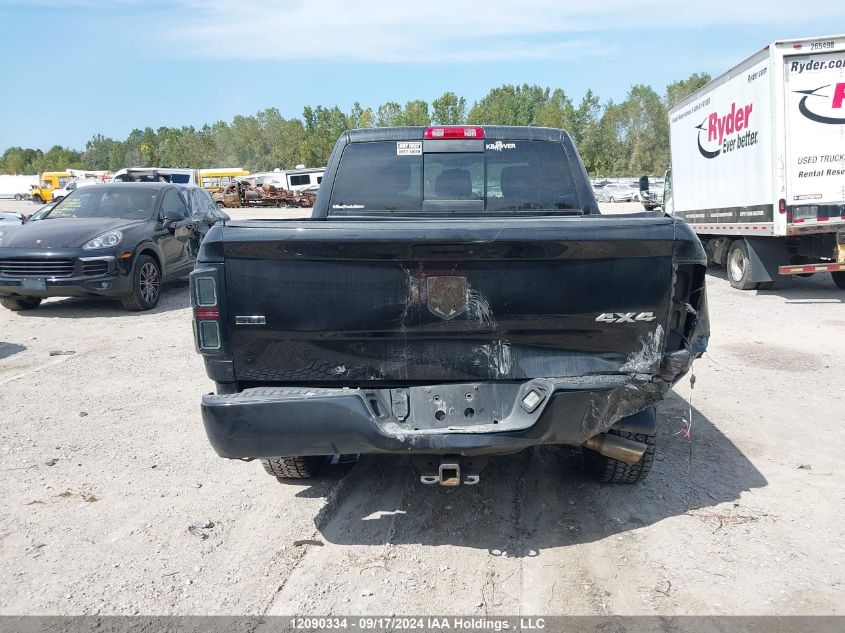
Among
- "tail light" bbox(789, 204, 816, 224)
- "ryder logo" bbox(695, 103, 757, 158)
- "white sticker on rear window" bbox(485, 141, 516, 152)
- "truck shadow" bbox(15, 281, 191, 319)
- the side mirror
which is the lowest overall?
"truck shadow" bbox(15, 281, 191, 319)

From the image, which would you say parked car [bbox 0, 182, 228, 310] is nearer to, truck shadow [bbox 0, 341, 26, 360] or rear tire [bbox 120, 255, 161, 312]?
rear tire [bbox 120, 255, 161, 312]

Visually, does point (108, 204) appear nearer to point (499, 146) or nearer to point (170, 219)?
point (170, 219)

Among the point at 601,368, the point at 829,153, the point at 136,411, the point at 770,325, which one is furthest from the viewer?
the point at 829,153

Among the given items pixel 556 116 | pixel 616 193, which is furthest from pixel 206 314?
pixel 556 116

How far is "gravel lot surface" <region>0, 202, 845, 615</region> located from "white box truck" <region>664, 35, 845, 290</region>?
5.34 metres

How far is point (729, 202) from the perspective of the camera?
40.8 ft

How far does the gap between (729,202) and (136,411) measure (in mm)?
10597

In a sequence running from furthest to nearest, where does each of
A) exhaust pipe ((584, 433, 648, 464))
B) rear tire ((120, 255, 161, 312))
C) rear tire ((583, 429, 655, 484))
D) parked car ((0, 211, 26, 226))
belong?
parked car ((0, 211, 26, 226)) → rear tire ((120, 255, 161, 312)) → rear tire ((583, 429, 655, 484)) → exhaust pipe ((584, 433, 648, 464))

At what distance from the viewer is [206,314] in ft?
10.8

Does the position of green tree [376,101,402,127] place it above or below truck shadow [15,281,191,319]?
above

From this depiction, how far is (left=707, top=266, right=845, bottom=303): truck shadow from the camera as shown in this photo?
1116cm

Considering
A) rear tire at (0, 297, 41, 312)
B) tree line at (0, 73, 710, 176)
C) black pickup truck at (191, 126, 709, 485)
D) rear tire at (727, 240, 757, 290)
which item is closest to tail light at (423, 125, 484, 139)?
black pickup truck at (191, 126, 709, 485)

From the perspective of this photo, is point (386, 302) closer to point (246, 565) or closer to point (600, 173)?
point (246, 565)

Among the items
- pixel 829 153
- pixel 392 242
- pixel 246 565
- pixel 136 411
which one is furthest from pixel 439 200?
pixel 829 153
